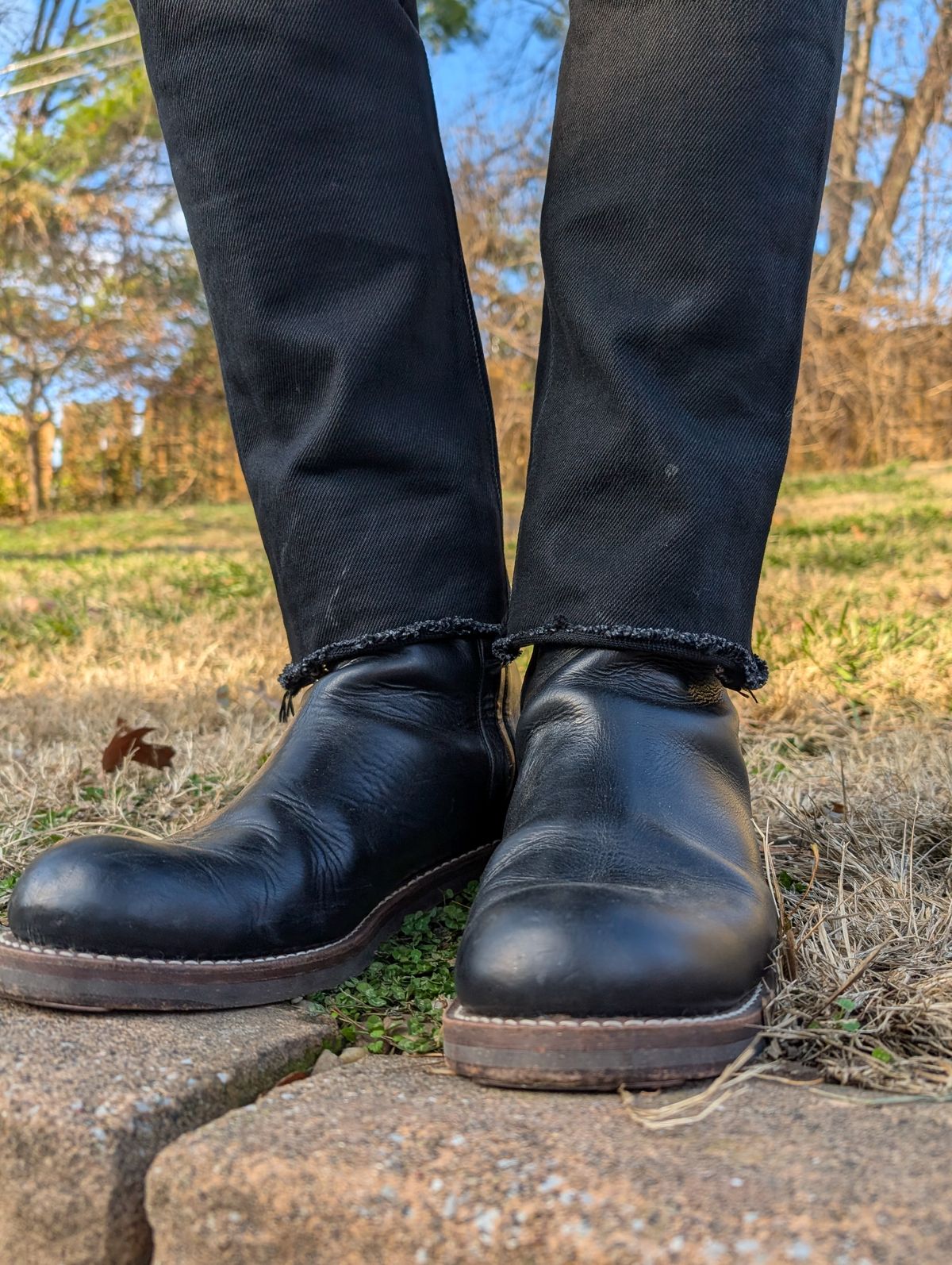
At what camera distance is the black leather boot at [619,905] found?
74 centimetres

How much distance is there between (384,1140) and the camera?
67 cm

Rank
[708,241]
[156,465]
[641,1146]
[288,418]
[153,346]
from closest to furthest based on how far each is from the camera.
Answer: [641,1146]
[708,241]
[288,418]
[153,346]
[156,465]

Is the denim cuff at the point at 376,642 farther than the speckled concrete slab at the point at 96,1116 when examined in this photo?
Yes

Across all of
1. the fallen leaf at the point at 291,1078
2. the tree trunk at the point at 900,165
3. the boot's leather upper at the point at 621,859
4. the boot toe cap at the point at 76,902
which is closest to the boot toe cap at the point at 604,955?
the boot's leather upper at the point at 621,859

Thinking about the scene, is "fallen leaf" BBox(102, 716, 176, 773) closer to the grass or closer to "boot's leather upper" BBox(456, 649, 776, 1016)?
the grass

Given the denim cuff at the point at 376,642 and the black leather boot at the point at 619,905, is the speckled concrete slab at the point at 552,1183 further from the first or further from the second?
the denim cuff at the point at 376,642

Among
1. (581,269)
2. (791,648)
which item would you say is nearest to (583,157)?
(581,269)

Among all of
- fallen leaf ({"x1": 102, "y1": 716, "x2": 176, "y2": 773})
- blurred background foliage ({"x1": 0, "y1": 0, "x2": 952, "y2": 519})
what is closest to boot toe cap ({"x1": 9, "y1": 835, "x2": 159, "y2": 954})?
fallen leaf ({"x1": 102, "y1": 716, "x2": 176, "y2": 773})

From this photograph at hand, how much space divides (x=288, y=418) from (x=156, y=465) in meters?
16.4

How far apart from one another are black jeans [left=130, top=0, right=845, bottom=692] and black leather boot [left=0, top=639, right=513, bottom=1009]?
0.08 metres

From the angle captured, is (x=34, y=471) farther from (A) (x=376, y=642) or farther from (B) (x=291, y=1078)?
(B) (x=291, y=1078)

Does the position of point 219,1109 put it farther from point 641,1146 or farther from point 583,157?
point 583,157

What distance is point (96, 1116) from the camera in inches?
28.5

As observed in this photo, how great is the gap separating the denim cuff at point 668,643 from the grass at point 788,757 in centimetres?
16
